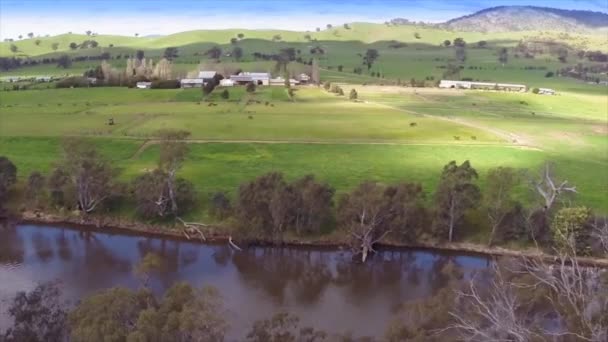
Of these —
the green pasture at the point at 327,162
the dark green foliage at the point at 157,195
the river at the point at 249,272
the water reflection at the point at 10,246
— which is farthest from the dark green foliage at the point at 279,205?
the water reflection at the point at 10,246

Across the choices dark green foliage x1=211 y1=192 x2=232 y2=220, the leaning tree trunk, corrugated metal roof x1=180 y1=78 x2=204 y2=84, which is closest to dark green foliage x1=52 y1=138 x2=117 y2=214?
dark green foliage x1=211 y1=192 x2=232 y2=220

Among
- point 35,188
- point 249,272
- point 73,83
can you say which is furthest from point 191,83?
point 249,272

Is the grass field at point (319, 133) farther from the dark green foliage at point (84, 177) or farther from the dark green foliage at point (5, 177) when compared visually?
the dark green foliage at point (84, 177)

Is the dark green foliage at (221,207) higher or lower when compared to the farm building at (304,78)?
lower

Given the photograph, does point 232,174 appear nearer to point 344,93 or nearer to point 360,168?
point 360,168

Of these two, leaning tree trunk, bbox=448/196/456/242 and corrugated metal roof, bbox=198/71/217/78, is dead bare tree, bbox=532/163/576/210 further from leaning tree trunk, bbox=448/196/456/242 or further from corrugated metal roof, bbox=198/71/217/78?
corrugated metal roof, bbox=198/71/217/78

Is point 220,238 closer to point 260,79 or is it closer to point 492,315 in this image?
point 492,315
